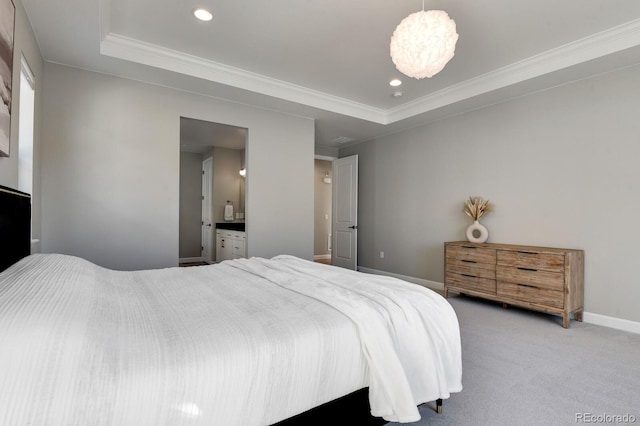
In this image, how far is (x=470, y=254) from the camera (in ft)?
13.2

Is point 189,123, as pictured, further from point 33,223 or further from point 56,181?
point 33,223

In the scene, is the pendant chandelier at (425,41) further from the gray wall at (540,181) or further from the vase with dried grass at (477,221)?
the vase with dried grass at (477,221)

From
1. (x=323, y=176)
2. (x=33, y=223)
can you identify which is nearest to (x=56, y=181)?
(x=33, y=223)

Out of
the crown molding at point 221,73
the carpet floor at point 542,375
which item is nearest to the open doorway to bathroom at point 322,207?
the crown molding at point 221,73

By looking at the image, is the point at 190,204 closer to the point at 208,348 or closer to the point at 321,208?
the point at 321,208

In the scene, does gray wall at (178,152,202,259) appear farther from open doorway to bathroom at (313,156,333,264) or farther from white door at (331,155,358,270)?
white door at (331,155,358,270)

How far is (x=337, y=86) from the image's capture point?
415 cm

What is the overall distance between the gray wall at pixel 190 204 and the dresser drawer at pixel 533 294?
6.22 meters

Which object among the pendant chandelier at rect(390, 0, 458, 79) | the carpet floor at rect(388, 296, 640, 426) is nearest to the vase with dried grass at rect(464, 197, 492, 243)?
the carpet floor at rect(388, 296, 640, 426)

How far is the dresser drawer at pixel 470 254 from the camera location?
3796mm

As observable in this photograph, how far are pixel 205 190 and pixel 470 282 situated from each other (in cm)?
580

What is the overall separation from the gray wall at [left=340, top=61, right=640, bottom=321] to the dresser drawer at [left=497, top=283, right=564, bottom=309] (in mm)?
483

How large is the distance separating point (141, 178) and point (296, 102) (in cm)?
211

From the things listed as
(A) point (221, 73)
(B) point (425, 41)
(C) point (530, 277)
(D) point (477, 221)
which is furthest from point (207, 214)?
(C) point (530, 277)
